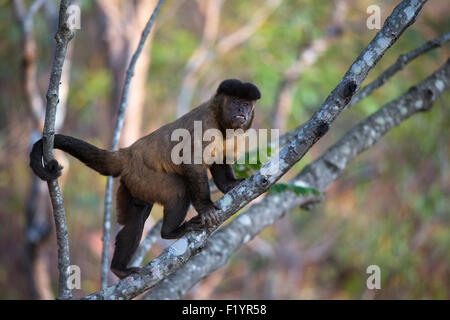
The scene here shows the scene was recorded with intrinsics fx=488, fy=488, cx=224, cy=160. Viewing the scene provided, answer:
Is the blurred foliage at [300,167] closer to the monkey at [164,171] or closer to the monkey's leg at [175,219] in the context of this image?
the monkey at [164,171]

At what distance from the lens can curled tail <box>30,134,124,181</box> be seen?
396 centimetres

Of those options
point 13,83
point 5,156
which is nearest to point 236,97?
point 5,156

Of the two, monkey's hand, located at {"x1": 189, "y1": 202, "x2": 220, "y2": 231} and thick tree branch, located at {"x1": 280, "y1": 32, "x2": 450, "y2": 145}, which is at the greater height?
thick tree branch, located at {"x1": 280, "y1": 32, "x2": 450, "y2": 145}

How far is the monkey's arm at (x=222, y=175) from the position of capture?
5086 mm

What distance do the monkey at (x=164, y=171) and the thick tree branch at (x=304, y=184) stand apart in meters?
0.66

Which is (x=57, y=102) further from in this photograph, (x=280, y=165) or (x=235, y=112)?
(x=235, y=112)

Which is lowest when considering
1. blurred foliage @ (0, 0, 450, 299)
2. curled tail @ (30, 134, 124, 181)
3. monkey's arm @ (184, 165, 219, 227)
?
monkey's arm @ (184, 165, 219, 227)

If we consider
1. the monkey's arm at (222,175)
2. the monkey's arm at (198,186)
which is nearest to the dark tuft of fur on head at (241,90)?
the monkey's arm at (222,175)

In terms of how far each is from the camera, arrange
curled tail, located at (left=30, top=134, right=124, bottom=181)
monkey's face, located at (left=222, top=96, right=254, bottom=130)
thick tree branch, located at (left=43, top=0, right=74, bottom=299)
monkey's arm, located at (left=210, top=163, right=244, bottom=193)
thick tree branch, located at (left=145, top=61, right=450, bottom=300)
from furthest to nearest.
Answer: thick tree branch, located at (left=145, top=61, right=450, bottom=300)
monkey's arm, located at (left=210, top=163, right=244, bottom=193)
monkey's face, located at (left=222, top=96, right=254, bottom=130)
curled tail, located at (left=30, top=134, right=124, bottom=181)
thick tree branch, located at (left=43, top=0, right=74, bottom=299)

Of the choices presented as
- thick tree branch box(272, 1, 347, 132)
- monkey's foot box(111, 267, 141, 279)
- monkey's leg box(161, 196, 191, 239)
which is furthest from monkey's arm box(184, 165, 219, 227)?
thick tree branch box(272, 1, 347, 132)

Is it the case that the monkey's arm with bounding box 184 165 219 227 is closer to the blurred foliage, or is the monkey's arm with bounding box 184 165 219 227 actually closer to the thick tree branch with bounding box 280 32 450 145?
the thick tree branch with bounding box 280 32 450 145

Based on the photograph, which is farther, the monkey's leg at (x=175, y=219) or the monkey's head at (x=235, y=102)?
the monkey's head at (x=235, y=102)

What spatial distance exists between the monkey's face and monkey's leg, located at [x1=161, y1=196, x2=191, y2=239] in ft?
2.79
